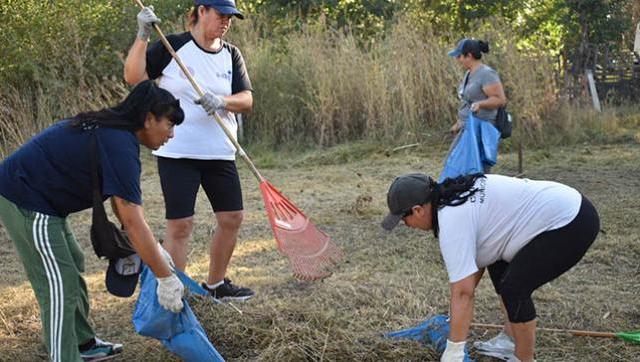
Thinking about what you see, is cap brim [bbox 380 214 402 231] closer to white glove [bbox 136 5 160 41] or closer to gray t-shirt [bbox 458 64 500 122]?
white glove [bbox 136 5 160 41]

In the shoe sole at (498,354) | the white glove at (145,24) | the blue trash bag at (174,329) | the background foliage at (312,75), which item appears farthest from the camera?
the background foliage at (312,75)

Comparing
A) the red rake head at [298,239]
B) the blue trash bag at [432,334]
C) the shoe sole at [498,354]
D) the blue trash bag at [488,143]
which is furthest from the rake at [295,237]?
the blue trash bag at [488,143]

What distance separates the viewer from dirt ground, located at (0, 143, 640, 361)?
361 centimetres

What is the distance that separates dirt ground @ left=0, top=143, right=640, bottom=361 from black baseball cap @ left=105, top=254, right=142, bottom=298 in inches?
21.9

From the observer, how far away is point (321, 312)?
12.4 feet

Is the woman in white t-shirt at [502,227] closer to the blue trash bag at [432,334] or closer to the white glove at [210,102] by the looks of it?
the blue trash bag at [432,334]

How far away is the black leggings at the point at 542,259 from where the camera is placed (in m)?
3.08

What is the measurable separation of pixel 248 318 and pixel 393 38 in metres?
7.66

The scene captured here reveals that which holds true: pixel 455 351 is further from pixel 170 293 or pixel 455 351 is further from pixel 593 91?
pixel 593 91

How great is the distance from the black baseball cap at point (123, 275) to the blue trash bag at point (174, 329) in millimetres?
100

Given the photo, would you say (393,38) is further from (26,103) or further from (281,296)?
(281,296)

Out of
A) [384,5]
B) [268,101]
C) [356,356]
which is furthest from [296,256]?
[384,5]

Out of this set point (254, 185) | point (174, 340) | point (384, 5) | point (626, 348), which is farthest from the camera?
point (384, 5)

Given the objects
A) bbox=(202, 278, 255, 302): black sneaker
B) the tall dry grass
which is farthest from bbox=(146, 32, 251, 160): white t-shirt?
the tall dry grass
